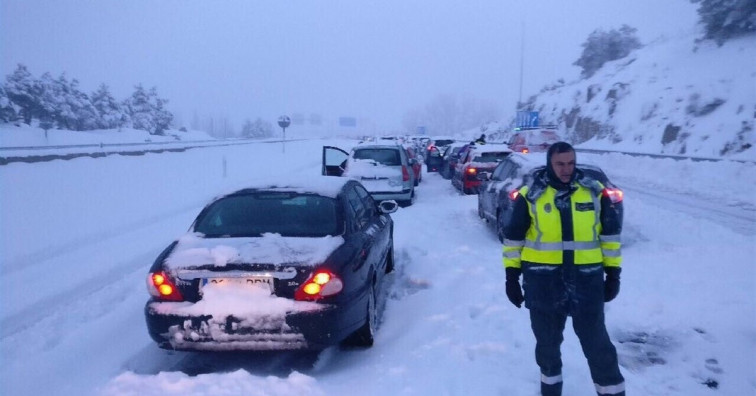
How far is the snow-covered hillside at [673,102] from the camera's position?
2789 cm

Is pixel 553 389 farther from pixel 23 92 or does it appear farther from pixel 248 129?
pixel 248 129

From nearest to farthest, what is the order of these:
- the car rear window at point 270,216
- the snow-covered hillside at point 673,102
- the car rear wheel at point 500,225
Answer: the car rear window at point 270,216, the car rear wheel at point 500,225, the snow-covered hillside at point 673,102

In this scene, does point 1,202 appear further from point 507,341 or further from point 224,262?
point 507,341

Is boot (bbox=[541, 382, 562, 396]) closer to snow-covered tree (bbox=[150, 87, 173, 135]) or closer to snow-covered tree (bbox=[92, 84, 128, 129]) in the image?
snow-covered tree (bbox=[92, 84, 128, 129])

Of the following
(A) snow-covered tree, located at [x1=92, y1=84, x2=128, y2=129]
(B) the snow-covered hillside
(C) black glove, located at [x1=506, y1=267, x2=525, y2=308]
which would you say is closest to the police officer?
(C) black glove, located at [x1=506, y1=267, x2=525, y2=308]

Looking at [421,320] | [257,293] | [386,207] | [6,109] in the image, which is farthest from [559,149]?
[6,109]

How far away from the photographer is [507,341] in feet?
15.8

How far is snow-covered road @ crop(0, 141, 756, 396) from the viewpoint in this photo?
405 cm

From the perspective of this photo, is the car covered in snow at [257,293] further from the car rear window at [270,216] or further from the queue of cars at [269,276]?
the car rear window at [270,216]

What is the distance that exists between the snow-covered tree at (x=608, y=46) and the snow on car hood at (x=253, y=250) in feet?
201

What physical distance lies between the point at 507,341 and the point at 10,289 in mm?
6085

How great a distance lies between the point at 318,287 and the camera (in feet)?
13.7

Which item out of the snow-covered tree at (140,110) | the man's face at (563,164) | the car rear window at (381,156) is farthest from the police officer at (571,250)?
the snow-covered tree at (140,110)

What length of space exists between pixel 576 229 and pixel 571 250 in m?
0.13
